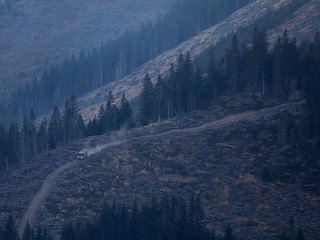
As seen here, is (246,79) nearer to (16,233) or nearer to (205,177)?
(205,177)

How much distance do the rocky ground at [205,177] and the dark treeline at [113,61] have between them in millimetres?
65705

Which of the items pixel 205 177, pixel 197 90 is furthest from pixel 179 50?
pixel 205 177

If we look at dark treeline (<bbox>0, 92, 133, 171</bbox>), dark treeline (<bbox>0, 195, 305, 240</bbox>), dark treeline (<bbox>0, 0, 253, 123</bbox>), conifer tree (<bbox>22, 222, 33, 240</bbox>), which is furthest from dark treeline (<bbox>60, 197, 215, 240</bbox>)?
dark treeline (<bbox>0, 0, 253, 123</bbox>)

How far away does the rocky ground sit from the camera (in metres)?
59.6

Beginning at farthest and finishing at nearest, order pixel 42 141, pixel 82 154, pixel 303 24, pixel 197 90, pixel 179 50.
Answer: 1. pixel 179 50
2. pixel 303 24
3. pixel 42 141
4. pixel 197 90
5. pixel 82 154

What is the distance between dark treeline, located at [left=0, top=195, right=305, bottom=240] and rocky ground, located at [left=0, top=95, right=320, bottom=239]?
2075 millimetres

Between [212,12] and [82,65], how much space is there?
3828 centimetres

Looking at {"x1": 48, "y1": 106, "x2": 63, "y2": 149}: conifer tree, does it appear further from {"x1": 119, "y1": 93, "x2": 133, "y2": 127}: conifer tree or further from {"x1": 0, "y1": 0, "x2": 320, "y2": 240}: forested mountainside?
{"x1": 119, "y1": 93, "x2": 133, "y2": 127}: conifer tree

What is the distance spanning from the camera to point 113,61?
489 feet

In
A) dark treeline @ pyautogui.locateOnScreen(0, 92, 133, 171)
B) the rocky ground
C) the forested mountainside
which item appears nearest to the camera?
the forested mountainside

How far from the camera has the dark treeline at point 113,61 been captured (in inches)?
5645

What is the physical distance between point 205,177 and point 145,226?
1357cm

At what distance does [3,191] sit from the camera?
68.8 metres

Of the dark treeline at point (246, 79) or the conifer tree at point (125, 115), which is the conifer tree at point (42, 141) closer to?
the conifer tree at point (125, 115)
